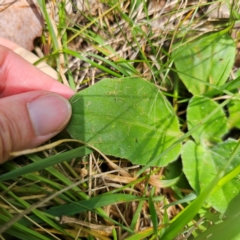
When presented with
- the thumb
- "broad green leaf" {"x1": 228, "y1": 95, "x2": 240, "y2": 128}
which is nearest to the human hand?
the thumb

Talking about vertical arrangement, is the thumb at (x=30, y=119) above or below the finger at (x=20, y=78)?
below

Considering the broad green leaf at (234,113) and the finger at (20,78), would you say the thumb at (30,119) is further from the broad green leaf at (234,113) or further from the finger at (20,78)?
the broad green leaf at (234,113)

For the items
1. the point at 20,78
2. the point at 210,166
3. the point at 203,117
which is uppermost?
the point at 20,78

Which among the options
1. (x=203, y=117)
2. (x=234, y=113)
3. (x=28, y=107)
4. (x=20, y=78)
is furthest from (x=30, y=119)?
(x=234, y=113)

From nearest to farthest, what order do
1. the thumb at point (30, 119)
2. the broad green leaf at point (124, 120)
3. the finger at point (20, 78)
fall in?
1. the thumb at point (30, 119)
2. the broad green leaf at point (124, 120)
3. the finger at point (20, 78)

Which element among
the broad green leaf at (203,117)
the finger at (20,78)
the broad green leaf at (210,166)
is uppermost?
the finger at (20,78)

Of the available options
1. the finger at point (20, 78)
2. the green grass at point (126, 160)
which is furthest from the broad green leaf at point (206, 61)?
the finger at point (20, 78)

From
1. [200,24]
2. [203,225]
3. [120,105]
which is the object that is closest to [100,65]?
[120,105]

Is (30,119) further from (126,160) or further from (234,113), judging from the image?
(234,113)

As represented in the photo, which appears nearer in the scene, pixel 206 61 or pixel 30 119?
pixel 30 119
